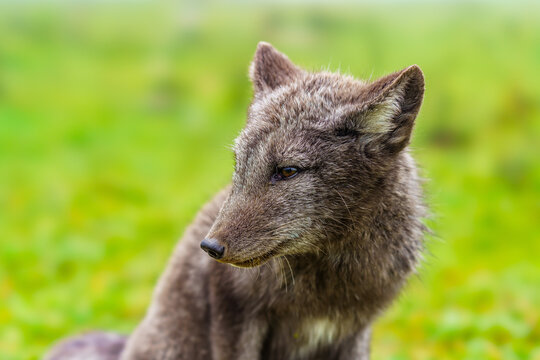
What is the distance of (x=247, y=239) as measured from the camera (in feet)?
12.5

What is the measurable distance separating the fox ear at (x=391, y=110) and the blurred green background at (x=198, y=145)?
1.12 m

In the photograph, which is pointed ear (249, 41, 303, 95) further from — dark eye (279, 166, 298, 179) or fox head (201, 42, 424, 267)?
dark eye (279, 166, 298, 179)

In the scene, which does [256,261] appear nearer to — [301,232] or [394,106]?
[301,232]

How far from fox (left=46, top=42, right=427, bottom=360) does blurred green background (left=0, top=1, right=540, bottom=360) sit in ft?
2.43

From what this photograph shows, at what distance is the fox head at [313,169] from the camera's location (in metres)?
3.83

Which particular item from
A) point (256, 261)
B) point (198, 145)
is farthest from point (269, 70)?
point (198, 145)

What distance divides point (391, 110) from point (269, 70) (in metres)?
1.09

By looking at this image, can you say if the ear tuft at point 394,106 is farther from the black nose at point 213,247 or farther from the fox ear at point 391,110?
the black nose at point 213,247

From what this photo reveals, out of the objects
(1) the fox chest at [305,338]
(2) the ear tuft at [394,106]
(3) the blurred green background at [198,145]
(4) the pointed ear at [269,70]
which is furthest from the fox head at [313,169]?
(3) the blurred green background at [198,145]

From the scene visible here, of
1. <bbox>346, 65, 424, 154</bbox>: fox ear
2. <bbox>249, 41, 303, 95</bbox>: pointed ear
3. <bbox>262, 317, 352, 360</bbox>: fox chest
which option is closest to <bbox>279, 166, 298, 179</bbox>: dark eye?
<bbox>346, 65, 424, 154</bbox>: fox ear

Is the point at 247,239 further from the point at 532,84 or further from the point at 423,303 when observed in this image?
the point at 532,84

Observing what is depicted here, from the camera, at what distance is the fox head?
3.83 m

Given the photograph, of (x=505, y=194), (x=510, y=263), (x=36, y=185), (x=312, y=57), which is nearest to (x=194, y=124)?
(x=312, y=57)

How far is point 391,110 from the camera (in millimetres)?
3850
